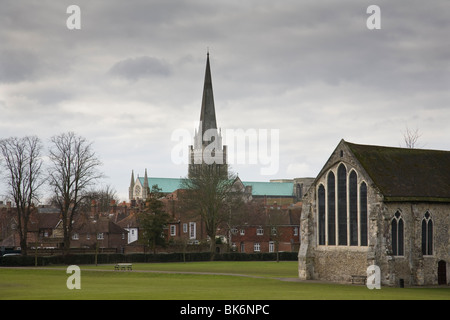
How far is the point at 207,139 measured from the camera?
511 feet

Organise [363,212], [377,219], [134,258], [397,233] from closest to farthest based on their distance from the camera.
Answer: [377,219] → [397,233] → [363,212] → [134,258]

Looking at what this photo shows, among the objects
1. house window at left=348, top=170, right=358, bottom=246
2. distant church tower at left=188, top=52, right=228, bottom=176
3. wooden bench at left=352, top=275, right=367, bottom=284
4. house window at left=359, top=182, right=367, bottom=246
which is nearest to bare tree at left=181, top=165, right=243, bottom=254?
house window at left=348, top=170, right=358, bottom=246

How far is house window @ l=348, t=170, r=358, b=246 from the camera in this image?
4791 centimetres

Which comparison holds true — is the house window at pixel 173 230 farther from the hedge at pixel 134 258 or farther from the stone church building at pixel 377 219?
the stone church building at pixel 377 219

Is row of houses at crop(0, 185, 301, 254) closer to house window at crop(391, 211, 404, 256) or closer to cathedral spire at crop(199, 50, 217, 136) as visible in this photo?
cathedral spire at crop(199, 50, 217, 136)

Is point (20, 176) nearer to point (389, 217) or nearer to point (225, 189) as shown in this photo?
point (225, 189)

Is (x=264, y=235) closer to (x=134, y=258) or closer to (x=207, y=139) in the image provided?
(x=134, y=258)

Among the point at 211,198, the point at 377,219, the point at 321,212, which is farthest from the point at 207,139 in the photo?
the point at 377,219

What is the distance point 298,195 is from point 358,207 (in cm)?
14952

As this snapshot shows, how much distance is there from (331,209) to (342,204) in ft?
3.73

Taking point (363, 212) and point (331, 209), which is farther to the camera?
point (331, 209)

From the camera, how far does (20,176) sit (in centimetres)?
7900

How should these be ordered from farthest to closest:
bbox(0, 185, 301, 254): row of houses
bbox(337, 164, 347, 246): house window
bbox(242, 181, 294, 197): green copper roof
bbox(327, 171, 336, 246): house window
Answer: bbox(242, 181, 294, 197): green copper roof → bbox(0, 185, 301, 254): row of houses → bbox(327, 171, 336, 246): house window → bbox(337, 164, 347, 246): house window
